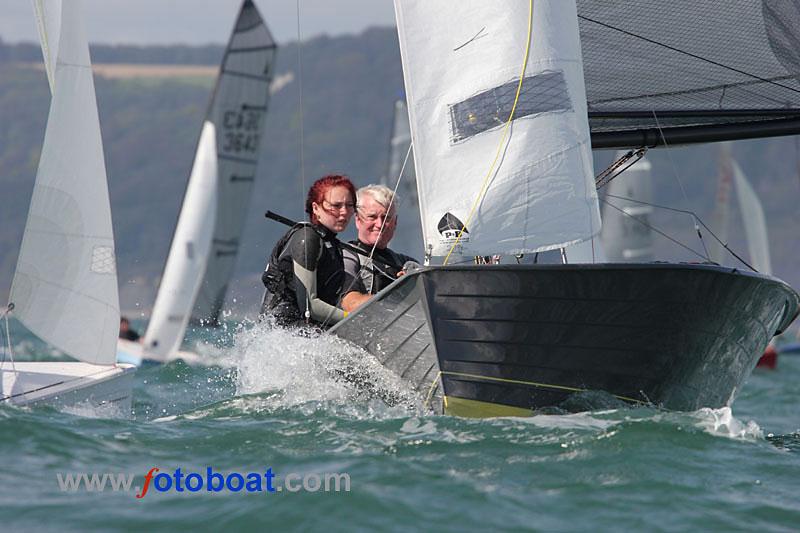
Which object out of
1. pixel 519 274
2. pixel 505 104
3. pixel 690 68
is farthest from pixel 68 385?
pixel 690 68

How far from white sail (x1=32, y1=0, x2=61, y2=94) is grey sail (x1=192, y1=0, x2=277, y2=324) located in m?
11.3

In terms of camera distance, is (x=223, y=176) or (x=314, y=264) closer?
(x=314, y=264)

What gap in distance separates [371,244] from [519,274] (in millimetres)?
1260

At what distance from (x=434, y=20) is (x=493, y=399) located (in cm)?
187

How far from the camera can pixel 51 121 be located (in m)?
7.38

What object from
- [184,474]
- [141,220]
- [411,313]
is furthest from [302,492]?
[141,220]

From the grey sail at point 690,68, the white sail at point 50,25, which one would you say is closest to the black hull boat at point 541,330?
the grey sail at point 690,68

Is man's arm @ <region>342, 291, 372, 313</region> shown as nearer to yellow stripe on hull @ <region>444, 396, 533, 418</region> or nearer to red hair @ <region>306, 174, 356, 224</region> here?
red hair @ <region>306, 174, 356, 224</region>

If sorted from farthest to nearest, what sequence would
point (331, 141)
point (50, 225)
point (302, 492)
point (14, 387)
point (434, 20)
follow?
point (331, 141), point (50, 225), point (14, 387), point (434, 20), point (302, 492)

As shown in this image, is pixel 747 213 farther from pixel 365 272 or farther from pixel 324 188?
pixel 324 188

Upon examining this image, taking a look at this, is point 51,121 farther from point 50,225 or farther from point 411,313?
point 411,313

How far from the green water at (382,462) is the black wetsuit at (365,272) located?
44 centimetres

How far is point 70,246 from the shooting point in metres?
7.29

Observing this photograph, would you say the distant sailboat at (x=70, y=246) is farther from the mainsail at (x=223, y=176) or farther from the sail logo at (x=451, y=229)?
the mainsail at (x=223, y=176)
